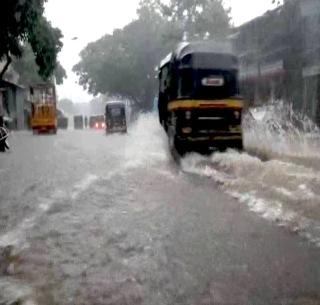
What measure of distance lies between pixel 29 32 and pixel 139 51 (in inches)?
1464

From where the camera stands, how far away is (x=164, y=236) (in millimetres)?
7176

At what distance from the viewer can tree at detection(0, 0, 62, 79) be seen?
23.0 m

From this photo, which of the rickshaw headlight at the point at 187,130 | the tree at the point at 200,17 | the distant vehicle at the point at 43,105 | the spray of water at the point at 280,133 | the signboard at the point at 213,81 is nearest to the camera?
the rickshaw headlight at the point at 187,130

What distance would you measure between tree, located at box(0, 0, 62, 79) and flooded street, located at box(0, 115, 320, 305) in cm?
1124

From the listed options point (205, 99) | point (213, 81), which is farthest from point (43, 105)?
point (205, 99)

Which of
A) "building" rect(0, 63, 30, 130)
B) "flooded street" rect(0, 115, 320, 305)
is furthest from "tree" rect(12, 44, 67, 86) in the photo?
"flooded street" rect(0, 115, 320, 305)

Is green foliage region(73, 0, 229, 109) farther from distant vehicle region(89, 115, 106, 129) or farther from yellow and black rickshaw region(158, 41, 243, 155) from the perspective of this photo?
yellow and black rickshaw region(158, 41, 243, 155)

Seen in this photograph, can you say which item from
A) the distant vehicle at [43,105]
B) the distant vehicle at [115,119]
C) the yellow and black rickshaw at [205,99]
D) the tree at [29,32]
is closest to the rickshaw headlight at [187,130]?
the yellow and black rickshaw at [205,99]

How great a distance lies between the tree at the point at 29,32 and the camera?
75.5ft

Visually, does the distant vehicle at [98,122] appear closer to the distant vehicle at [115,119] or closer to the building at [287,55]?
the distant vehicle at [115,119]

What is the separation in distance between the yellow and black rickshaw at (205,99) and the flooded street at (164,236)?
7.82 ft

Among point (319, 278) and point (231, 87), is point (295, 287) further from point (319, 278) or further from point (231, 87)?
point (231, 87)

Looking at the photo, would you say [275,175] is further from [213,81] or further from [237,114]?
[213,81]

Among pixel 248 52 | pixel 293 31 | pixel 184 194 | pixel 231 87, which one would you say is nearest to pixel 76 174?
pixel 184 194
